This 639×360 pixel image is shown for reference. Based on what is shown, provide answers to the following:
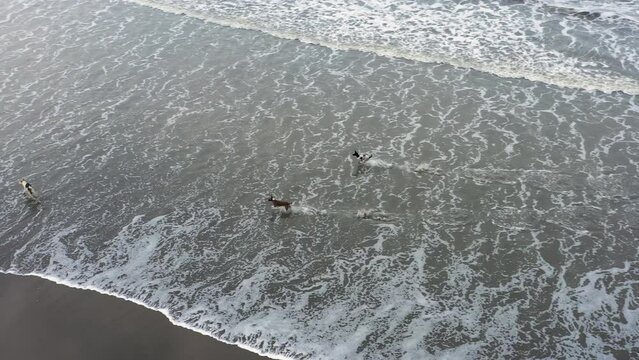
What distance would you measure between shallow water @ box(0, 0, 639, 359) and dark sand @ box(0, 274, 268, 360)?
53 cm

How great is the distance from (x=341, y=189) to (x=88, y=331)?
A: 8.15 metres

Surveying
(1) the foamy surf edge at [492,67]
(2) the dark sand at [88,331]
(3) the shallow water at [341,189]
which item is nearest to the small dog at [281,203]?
(3) the shallow water at [341,189]

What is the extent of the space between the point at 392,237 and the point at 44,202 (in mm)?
11600

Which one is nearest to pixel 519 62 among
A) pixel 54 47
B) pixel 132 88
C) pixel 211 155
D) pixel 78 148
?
pixel 211 155

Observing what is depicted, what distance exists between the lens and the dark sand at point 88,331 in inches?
445

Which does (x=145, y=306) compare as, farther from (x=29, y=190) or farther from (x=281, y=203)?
(x=29, y=190)

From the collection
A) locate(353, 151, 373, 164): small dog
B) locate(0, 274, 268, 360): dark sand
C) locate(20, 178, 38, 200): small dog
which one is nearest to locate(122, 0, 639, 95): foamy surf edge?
locate(353, 151, 373, 164): small dog

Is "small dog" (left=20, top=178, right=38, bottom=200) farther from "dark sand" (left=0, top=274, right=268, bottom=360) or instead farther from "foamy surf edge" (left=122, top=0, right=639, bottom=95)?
"foamy surf edge" (left=122, top=0, right=639, bottom=95)

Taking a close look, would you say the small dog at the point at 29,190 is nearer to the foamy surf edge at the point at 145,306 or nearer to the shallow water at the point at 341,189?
the shallow water at the point at 341,189

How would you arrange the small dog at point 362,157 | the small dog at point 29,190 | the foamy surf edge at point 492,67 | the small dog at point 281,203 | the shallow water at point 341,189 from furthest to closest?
the foamy surf edge at point 492,67 < the small dog at point 362,157 < the small dog at point 29,190 < the small dog at point 281,203 < the shallow water at point 341,189

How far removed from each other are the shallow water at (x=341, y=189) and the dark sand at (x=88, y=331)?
53cm

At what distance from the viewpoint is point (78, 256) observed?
47.0 ft

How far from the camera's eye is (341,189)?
1578 cm

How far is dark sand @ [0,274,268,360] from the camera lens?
11.3 m
